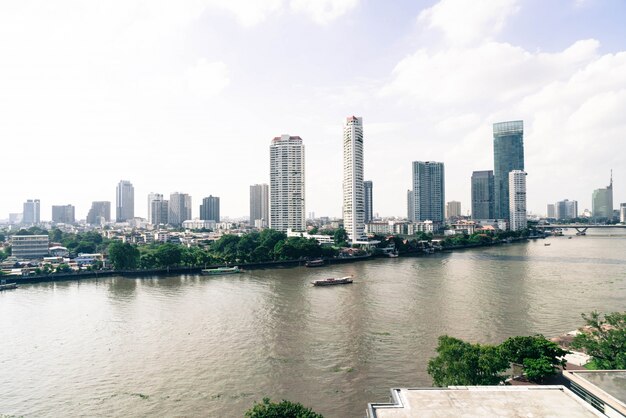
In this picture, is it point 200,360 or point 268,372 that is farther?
point 200,360

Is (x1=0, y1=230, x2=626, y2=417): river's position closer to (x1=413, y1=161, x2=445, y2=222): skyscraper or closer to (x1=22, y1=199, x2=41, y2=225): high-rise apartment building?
(x1=413, y1=161, x2=445, y2=222): skyscraper

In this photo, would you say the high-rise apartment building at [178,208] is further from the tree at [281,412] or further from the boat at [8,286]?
the tree at [281,412]

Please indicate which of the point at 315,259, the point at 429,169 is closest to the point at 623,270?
the point at 315,259

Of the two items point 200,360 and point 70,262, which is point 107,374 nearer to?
point 200,360

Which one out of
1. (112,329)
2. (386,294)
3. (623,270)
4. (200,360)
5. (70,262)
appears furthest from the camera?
(70,262)

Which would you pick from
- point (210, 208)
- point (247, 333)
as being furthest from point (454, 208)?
point (247, 333)

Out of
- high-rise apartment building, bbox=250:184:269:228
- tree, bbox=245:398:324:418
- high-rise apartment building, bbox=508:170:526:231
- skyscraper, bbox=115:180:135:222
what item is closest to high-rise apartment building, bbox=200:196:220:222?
high-rise apartment building, bbox=250:184:269:228

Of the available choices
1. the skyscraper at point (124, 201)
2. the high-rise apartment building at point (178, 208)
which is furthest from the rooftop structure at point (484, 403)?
the skyscraper at point (124, 201)
